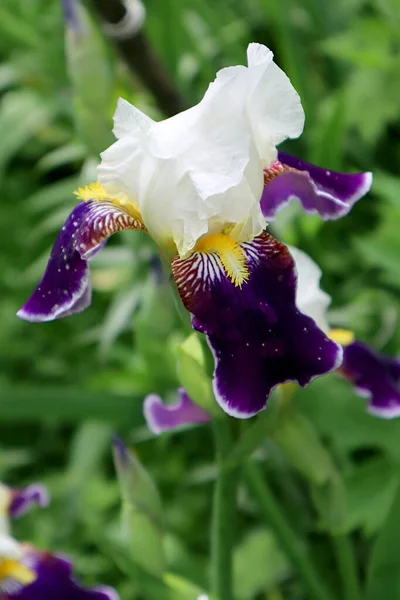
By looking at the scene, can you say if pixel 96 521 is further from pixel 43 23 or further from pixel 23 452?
pixel 43 23

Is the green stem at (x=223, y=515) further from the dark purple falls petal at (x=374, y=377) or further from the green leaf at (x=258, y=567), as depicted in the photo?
the green leaf at (x=258, y=567)

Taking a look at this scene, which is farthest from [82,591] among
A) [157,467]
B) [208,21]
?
[208,21]

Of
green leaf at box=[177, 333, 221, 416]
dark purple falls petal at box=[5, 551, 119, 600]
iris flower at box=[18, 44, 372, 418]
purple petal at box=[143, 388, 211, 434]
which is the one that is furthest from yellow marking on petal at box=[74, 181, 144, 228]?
dark purple falls petal at box=[5, 551, 119, 600]

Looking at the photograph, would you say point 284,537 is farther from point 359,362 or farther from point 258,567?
point 258,567

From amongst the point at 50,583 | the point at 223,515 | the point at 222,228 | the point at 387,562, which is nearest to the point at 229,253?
the point at 222,228

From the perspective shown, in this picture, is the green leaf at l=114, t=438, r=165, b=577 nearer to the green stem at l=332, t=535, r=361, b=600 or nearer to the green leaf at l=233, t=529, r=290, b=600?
the green stem at l=332, t=535, r=361, b=600
